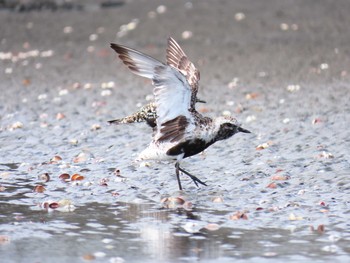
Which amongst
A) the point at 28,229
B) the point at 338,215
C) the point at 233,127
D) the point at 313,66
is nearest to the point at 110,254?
the point at 28,229

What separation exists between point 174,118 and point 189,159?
1506mm

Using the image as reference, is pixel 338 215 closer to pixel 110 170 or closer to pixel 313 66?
pixel 110 170

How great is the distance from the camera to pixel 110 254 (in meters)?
6.49

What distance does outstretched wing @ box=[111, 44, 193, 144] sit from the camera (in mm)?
8211

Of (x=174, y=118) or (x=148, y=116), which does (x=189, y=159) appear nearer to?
(x=148, y=116)

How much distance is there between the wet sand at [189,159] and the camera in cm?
697

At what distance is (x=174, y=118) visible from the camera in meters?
8.53

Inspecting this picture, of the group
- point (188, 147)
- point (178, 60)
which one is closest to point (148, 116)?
point (188, 147)

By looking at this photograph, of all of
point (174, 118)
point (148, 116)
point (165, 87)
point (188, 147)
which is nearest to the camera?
point (165, 87)

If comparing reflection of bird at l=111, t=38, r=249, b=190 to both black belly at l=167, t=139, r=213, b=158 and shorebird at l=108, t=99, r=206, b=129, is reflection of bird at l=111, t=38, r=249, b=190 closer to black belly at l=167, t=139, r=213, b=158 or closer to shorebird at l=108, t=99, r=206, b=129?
black belly at l=167, t=139, r=213, b=158

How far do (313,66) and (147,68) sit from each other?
6.86 m

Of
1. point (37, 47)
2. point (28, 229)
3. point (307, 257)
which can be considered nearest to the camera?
point (307, 257)

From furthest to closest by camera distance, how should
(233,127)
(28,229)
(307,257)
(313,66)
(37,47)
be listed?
(37,47) < (313,66) < (233,127) < (28,229) < (307,257)

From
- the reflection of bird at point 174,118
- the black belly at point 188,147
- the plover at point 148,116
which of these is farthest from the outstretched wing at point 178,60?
the black belly at point 188,147
